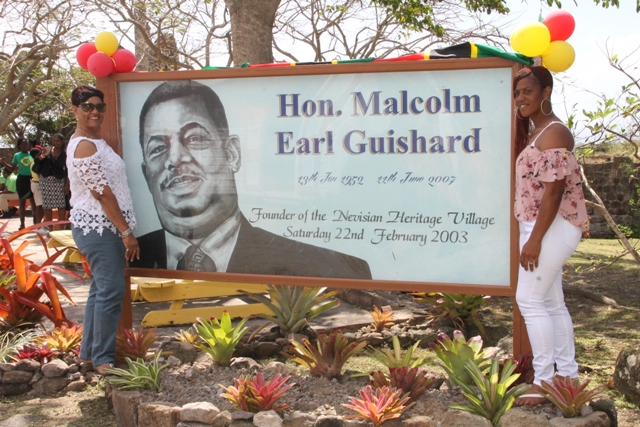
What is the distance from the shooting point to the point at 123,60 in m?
4.33

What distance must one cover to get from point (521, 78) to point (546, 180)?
0.54 m

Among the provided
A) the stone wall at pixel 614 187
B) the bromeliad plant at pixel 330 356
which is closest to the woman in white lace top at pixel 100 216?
the bromeliad plant at pixel 330 356

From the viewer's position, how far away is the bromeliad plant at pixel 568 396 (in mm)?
3131

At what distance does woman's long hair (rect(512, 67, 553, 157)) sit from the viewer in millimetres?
3318

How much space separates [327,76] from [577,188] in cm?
152

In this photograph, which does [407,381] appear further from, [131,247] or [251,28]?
[251,28]

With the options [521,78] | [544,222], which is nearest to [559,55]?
[521,78]

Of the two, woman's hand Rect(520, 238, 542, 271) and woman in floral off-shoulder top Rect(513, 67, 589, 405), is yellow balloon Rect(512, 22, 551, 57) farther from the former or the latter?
woman's hand Rect(520, 238, 542, 271)

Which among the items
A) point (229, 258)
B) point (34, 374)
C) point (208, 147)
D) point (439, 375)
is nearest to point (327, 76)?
point (208, 147)

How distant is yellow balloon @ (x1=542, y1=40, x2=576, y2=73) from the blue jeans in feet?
8.64

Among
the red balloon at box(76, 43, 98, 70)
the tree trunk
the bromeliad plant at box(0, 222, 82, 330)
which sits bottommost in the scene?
the bromeliad plant at box(0, 222, 82, 330)

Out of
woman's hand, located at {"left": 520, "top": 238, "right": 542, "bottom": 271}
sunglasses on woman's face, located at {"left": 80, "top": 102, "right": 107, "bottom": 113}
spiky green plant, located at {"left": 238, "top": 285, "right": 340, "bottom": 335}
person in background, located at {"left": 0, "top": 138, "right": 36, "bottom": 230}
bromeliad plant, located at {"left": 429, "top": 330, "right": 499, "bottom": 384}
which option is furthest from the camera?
person in background, located at {"left": 0, "top": 138, "right": 36, "bottom": 230}

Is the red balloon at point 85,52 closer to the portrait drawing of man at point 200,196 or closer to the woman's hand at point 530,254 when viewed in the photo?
the portrait drawing of man at point 200,196

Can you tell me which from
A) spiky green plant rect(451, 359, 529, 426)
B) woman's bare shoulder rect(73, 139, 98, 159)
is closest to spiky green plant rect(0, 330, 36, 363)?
woman's bare shoulder rect(73, 139, 98, 159)
